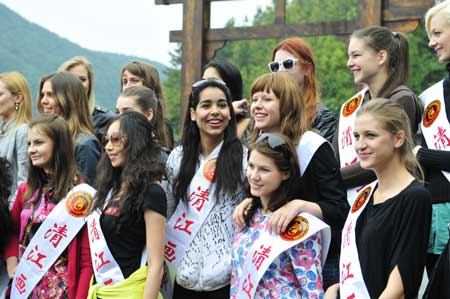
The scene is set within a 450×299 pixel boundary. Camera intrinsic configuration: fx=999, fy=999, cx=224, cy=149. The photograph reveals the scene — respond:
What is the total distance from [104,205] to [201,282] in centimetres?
67

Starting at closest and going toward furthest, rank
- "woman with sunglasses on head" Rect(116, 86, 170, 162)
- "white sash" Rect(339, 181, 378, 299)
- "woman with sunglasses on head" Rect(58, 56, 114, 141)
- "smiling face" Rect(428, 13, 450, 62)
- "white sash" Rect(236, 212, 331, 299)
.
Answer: "white sash" Rect(339, 181, 378, 299) → "white sash" Rect(236, 212, 331, 299) → "smiling face" Rect(428, 13, 450, 62) → "woman with sunglasses on head" Rect(116, 86, 170, 162) → "woman with sunglasses on head" Rect(58, 56, 114, 141)

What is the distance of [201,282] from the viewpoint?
4.59m

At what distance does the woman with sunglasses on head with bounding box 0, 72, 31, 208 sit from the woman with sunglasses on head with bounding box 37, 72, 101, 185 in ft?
0.72

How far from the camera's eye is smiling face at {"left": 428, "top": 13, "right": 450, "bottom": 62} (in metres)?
4.49

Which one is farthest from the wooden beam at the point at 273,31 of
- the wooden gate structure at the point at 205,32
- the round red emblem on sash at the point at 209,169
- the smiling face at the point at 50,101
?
the round red emblem on sash at the point at 209,169

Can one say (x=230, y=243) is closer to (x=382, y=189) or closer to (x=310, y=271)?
(x=310, y=271)

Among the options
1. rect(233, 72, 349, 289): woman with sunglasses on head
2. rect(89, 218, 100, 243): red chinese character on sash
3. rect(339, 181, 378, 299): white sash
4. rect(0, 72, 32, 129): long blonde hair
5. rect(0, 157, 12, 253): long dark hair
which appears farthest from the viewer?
rect(0, 72, 32, 129): long blonde hair

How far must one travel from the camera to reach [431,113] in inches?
177

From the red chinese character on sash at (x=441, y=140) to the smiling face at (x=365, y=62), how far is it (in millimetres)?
565

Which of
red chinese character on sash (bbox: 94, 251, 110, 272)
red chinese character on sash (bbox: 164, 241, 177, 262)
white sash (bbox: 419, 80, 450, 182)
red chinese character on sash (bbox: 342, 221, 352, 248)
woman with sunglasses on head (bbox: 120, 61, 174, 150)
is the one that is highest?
woman with sunglasses on head (bbox: 120, 61, 174, 150)

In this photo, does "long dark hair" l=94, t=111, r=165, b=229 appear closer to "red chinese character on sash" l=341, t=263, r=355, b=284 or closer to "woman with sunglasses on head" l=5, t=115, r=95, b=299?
"woman with sunglasses on head" l=5, t=115, r=95, b=299

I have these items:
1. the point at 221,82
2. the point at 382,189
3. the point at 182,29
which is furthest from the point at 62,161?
the point at 182,29

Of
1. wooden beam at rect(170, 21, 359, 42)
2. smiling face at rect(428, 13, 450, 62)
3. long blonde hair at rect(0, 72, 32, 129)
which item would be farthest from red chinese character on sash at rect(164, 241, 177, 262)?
wooden beam at rect(170, 21, 359, 42)

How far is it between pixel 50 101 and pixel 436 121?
2.39m
